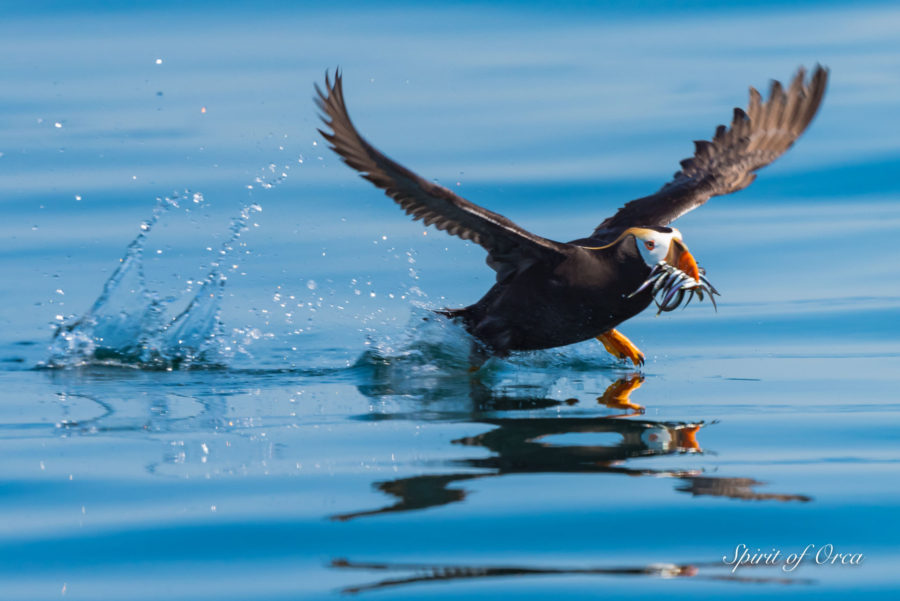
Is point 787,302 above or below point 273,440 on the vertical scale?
above

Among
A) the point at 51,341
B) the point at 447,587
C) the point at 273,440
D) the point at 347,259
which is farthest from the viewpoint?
the point at 347,259

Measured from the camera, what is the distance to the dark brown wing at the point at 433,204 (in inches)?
226

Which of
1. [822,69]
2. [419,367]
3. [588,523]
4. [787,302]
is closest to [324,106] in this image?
[419,367]

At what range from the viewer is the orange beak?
6219mm

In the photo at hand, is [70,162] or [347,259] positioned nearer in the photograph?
[347,259]

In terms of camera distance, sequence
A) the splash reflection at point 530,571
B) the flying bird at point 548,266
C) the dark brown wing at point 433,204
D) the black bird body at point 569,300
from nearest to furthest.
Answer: the splash reflection at point 530,571 < the dark brown wing at point 433,204 < the flying bird at point 548,266 < the black bird body at point 569,300

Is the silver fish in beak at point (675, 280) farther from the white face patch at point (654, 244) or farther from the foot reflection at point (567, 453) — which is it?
the foot reflection at point (567, 453)

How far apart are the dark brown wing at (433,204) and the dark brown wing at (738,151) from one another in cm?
84

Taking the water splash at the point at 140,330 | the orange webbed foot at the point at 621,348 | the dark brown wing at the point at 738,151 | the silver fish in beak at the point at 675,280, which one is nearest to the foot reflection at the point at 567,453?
the silver fish in beak at the point at 675,280

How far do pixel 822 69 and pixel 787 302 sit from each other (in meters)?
1.57

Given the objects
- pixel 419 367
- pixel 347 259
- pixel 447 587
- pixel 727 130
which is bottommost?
pixel 447 587

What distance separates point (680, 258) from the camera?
20.6ft

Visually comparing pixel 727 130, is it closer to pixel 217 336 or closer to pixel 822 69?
pixel 822 69

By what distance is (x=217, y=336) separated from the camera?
713cm
